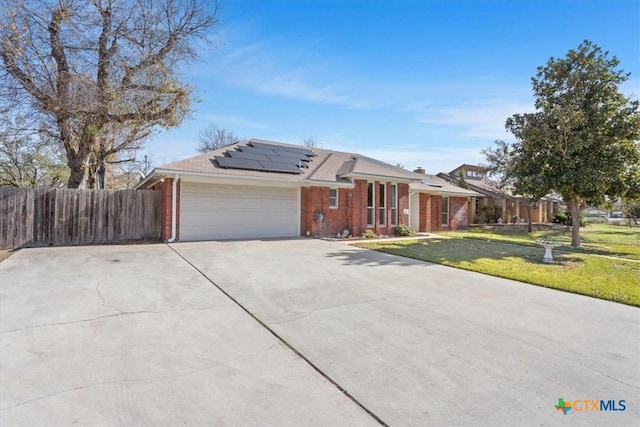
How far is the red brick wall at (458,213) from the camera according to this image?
68.7 feet

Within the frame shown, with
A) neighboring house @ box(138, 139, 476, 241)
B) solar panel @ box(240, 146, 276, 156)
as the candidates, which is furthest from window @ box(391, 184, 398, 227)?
solar panel @ box(240, 146, 276, 156)

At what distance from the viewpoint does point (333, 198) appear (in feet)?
49.7

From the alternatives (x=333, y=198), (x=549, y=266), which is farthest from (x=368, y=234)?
(x=549, y=266)

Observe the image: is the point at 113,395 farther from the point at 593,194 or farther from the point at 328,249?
the point at 593,194

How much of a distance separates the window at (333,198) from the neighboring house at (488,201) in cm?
1490

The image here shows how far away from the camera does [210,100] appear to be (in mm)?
15773

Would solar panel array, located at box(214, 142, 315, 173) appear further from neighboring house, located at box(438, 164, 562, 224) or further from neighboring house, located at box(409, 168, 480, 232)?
neighboring house, located at box(438, 164, 562, 224)

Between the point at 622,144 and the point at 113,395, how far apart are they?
16317mm

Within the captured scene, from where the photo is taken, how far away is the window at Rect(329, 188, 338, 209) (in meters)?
15.0

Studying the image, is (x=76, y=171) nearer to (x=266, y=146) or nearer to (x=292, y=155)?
(x=266, y=146)

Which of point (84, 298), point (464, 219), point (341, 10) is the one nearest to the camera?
point (84, 298)

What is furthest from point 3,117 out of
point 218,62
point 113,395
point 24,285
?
point 113,395

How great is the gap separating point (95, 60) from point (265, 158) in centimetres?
804

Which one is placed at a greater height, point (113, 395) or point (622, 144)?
point (622, 144)
